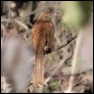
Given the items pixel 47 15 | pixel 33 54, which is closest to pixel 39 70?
pixel 33 54

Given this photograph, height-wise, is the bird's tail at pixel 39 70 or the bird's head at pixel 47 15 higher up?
the bird's head at pixel 47 15

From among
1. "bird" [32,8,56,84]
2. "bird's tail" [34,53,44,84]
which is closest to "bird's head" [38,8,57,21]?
"bird" [32,8,56,84]

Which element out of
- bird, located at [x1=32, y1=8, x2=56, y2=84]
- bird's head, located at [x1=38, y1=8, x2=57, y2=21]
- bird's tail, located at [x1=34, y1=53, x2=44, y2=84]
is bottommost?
bird's tail, located at [x1=34, y1=53, x2=44, y2=84]

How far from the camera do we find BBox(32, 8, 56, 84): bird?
3.92 ft

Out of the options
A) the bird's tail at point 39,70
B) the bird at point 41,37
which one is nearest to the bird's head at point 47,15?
the bird at point 41,37

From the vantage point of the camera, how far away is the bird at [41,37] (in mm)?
1193

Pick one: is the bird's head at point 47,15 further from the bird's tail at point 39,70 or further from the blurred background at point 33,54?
the bird's tail at point 39,70

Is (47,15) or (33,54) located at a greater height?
(47,15)

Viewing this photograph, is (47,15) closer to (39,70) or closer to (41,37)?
(41,37)

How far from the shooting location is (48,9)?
3.96 ft

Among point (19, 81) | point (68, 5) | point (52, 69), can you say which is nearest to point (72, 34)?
point (52, 69)

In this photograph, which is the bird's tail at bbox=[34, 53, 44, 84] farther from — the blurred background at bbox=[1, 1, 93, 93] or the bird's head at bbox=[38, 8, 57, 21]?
the bird's head at bbox=[38, 8, 57, 21]

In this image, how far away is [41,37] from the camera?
3.92 feet

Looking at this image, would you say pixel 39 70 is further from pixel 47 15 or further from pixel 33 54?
pixel 47 15
